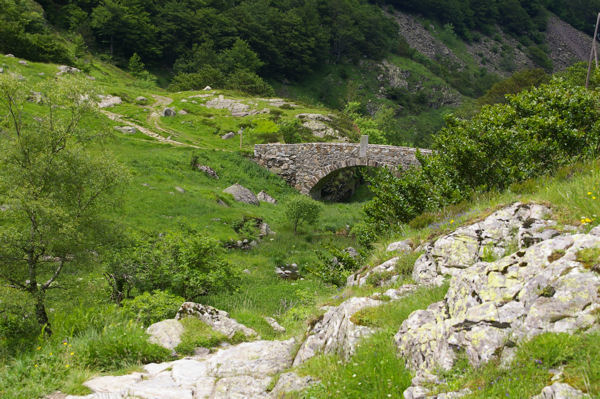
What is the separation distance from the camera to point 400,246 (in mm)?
8531

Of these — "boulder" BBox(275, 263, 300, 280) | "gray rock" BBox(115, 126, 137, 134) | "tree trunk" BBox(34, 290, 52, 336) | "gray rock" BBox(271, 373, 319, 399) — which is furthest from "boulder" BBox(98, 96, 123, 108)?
"gray rock" BBox(271, 373, 319, 399)

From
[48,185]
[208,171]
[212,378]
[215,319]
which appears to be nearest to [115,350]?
[212,378]

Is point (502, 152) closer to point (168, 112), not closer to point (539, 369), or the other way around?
point (539, 369)

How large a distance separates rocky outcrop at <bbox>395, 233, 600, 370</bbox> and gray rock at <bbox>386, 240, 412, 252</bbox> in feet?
10.1

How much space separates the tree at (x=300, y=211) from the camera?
24234 mm

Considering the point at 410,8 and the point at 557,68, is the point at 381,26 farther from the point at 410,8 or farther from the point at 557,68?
the point at 557,68

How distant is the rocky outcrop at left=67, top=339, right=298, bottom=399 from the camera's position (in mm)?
5426

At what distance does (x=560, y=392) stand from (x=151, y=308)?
8.94m

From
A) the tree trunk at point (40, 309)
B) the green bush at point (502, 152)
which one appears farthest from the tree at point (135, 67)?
the tree trunk at point (40, 309)

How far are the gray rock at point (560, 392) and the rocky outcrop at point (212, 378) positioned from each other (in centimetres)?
270

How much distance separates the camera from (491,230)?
21.4 ft

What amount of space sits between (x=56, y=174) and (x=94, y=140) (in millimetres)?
1763

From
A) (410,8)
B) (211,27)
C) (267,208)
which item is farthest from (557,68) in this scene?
(267,208)

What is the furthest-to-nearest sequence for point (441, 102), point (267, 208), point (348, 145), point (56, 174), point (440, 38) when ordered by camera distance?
point (440, 38) → point (441, 102) → point (348, 145) → point (267, 208) → point (56, 174)
